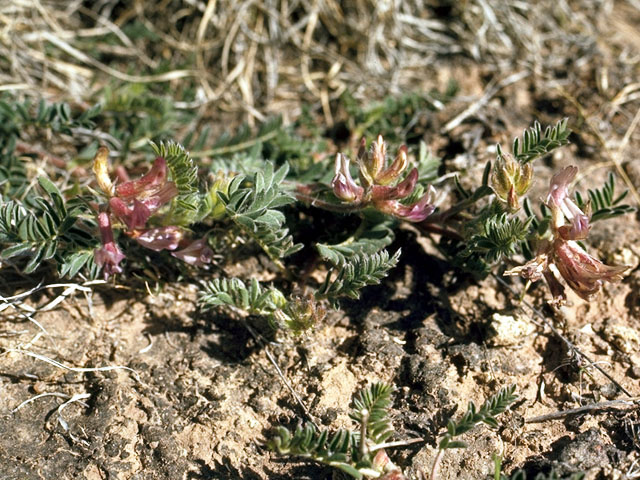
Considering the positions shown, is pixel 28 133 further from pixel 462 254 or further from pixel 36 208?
pixel 462 254

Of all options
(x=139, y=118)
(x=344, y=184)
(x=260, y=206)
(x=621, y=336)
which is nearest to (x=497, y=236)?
(x=344, y=184)

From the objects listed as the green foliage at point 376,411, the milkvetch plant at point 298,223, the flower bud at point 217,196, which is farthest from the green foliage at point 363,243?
the green foliage at point 376,411

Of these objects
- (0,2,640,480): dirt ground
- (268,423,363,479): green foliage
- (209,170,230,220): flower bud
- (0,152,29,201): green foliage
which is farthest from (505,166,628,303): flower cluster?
(0,152,29,201): green foliage

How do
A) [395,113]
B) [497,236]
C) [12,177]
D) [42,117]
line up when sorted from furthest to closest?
[395,113], [42,117], [12,177], [497,236]

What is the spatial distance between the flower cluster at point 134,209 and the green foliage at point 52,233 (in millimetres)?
83

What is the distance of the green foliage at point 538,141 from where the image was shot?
2.34 m

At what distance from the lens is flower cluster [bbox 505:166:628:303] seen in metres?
2.21

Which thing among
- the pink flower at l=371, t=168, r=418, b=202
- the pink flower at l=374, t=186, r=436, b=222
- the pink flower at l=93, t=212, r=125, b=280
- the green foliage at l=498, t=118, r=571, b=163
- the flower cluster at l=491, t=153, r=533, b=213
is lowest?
the pink flower at l=93, t=212, r=125, b=280

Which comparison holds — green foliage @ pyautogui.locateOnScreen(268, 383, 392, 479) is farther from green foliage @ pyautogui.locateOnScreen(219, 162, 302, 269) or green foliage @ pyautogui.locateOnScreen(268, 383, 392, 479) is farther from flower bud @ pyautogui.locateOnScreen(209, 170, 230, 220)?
flower bud @ pyautogui.locateOnScreen(209, 170, 230, 220)

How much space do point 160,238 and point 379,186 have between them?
787 mm

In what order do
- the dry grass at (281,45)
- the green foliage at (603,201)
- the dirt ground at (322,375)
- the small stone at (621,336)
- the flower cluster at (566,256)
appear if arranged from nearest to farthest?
1. the dirt ground at (322,375)
2. the flower cluster at (566,256)
3. the small stone at (621,336)
4. the green foliage at (603,201)
5. the dry grass at (281,45)

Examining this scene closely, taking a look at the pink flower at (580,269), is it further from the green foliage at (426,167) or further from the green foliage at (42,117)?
the green foliage at (42,117)

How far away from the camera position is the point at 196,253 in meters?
2.49

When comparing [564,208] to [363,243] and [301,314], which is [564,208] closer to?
[363,243]
